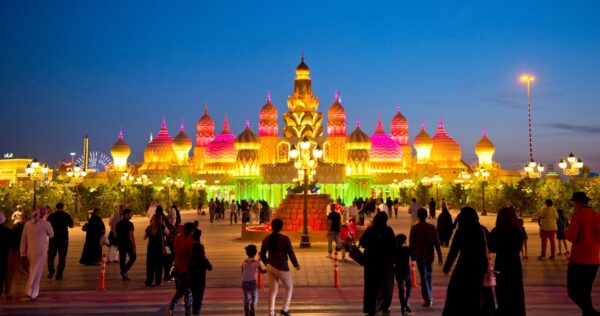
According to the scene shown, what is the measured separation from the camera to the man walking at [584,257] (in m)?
8.66

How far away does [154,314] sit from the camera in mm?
9805

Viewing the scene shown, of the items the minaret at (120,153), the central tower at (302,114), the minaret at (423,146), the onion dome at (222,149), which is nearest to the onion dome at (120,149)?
the minaret at (120,153)

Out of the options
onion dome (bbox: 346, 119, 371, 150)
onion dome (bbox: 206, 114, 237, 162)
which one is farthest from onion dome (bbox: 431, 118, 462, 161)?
onion dome (bbox: 206, 114, 237, 162)

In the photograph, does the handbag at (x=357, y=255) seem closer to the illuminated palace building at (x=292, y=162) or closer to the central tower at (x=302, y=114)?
the illuminated palace building at (x=292, y=162)

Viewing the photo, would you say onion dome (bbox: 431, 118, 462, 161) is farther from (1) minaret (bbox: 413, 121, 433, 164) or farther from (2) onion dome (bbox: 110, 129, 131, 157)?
(2) onion dome (bbox: 110, 129, 131, 157)

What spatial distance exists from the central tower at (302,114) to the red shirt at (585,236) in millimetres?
63570

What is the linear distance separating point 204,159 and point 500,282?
77.9 meters

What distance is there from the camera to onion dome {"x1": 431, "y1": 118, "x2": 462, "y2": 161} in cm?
8862

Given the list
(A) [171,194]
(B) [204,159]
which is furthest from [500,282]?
(B) [204,159]

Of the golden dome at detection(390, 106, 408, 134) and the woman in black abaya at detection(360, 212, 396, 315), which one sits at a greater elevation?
the golden dome at detection(390, 106, 408, 134)

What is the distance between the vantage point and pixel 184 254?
912cm

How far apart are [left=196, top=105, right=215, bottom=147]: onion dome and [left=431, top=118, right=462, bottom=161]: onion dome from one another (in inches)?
1174

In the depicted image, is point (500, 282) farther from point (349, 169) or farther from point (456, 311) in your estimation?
point (349, 169)

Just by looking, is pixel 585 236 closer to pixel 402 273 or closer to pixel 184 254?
pixel 402 273
